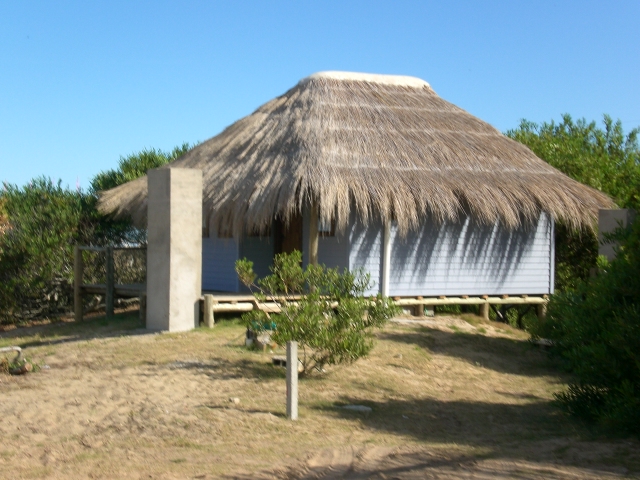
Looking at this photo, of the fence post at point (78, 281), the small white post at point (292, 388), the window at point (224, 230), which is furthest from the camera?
the fence post at point (78, 281)

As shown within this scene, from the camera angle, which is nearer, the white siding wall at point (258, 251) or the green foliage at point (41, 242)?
the white siding wall at point (258, 251)

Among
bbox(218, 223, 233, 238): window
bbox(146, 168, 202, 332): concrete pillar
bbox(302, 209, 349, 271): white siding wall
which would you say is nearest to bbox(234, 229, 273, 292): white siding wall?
bbox(218, 223, 233, 238): window

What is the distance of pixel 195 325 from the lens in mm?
11781

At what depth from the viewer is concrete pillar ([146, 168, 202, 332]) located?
37.4 ft

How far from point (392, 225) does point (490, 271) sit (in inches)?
88.7

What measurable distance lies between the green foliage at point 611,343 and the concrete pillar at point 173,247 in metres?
5.93

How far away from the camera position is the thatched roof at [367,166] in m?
12.5

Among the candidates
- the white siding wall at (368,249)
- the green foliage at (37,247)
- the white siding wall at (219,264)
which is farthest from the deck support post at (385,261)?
the green foliage at (37,247)

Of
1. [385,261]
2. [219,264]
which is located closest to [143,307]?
[219,264]

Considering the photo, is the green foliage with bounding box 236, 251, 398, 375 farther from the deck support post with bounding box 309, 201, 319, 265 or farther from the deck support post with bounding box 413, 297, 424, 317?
the deck support post with bounding box 413, 297, 424, 317

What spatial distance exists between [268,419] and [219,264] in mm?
8244

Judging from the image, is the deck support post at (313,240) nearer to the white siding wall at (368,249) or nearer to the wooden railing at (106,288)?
the white siding wall at (368,249)

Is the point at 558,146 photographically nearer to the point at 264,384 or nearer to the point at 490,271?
the point at 490,271

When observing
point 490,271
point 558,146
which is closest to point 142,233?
point 490,271
